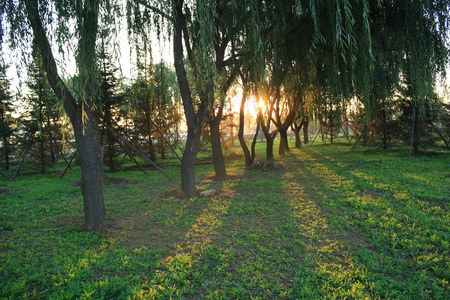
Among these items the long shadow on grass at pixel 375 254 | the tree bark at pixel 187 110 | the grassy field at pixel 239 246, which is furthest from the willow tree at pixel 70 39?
the long shadow on grass at pixel 375 254

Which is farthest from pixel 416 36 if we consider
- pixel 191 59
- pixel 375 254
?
pixel 191 59

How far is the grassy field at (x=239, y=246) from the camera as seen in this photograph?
2.88 meters

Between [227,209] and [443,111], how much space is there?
15.9 metres

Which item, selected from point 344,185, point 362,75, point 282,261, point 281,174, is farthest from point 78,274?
point 281,174

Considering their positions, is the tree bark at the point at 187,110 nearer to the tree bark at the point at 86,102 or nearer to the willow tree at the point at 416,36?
the tree bark at the point at 86,102

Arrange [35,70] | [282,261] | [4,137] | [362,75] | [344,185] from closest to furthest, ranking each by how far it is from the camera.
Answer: [282,261] < [35,70] < [362,75] < [344,185] < [4,137]

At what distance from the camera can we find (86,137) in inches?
174

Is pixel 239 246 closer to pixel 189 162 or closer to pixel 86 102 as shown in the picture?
pixel 86 102

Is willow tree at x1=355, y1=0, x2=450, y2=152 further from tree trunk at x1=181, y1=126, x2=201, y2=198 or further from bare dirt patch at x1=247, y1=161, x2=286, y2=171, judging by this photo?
bare dirt patch at x1=247, y1=161, x2=286, y2=171

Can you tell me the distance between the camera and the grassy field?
2.88m

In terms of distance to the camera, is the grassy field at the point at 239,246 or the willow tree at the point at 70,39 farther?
the willow tree at the point at 70,39

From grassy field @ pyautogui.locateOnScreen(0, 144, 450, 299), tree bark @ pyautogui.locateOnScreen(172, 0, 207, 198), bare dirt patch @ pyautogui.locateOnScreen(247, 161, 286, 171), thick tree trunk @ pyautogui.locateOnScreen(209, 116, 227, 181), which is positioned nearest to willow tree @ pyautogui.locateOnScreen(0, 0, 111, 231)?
grassy field @ pyautogui.locateOnScreen(0, 144, 450, 299)

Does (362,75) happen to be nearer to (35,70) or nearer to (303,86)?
(303,86)

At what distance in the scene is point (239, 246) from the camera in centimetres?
403
